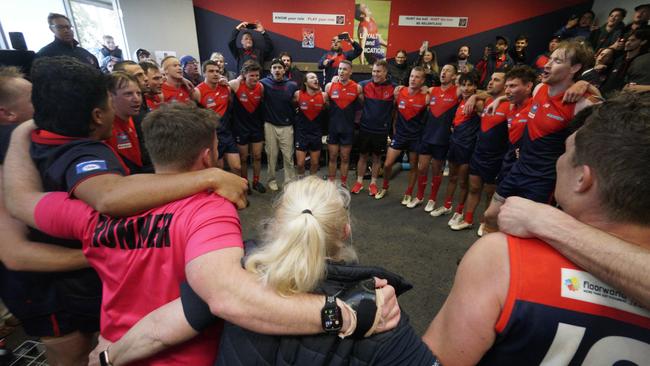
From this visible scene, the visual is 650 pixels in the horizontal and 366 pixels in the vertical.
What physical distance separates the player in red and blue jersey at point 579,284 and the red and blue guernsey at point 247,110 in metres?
3.95

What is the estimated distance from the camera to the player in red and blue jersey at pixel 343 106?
4.21 meters

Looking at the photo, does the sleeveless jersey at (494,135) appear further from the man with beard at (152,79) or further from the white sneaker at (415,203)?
the man with beard at (152,79)

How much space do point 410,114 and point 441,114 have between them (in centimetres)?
42

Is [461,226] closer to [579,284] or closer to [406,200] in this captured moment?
[406,200]

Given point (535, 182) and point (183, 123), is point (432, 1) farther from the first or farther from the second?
point (183, 123)

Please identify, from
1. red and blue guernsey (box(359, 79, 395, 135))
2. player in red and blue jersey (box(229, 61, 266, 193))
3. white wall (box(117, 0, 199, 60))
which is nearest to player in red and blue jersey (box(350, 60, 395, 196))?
red and blue guernsey (box(359, 79, 395, 135))

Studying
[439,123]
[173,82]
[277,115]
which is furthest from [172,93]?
[439,123]

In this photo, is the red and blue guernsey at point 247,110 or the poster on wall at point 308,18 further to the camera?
the poster on wall at point 308,18

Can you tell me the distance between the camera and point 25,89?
1480 millimetres

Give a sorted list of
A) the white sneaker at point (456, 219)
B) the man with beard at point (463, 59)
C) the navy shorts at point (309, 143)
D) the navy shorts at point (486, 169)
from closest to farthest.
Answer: the navy shorts at point (486, 169) → the white sneaker at point (456, 219) → the navy shorts at point (309, 143) → the man with beard at point (463, 59)

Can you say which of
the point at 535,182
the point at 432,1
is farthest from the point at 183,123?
the point at 432,1

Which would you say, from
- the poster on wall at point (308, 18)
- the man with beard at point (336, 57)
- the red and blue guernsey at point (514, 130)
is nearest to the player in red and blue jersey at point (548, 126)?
the red and blue guernsey at point (514, 130)

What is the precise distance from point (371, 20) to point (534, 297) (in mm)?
7472

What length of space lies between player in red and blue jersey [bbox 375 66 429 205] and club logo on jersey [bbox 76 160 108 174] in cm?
360
